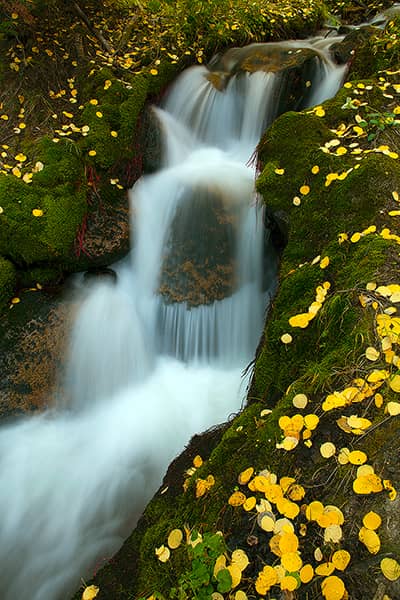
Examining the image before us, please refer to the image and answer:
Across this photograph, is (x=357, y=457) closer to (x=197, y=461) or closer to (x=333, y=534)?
(x=333, y=534)

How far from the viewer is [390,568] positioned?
1.22m

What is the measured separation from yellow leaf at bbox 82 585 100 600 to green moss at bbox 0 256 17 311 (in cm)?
264

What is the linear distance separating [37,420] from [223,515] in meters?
2.45

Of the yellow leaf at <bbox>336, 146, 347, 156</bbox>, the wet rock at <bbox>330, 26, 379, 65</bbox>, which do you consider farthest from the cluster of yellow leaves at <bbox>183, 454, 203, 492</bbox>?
the wet rock at <bbox>330, 26, 379, 65</bbox>

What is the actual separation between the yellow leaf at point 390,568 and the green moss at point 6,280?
361 cm

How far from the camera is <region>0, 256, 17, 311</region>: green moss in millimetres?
3611

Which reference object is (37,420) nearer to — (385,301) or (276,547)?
(276,547)

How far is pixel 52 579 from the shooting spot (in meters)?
2.68

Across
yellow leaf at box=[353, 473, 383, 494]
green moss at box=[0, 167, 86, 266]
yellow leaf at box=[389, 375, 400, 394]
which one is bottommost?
yellow leaf at box=[353, 473, 383, 494]

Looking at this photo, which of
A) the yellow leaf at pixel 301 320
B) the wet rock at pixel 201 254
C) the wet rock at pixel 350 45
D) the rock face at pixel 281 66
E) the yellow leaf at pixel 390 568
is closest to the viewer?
the yellow leaf at pixel 390 568

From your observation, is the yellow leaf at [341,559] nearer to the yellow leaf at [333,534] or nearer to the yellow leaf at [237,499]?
the yellow leaf at [333,534]

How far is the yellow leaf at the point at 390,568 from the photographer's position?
1.21 meters

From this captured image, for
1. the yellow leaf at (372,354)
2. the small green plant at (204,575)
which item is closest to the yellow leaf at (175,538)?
the small green plant at (204,575)

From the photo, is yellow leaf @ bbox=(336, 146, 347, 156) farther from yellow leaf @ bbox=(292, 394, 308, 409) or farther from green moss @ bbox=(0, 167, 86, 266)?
green moss @ bbox=(0, 167, 86, 266)
